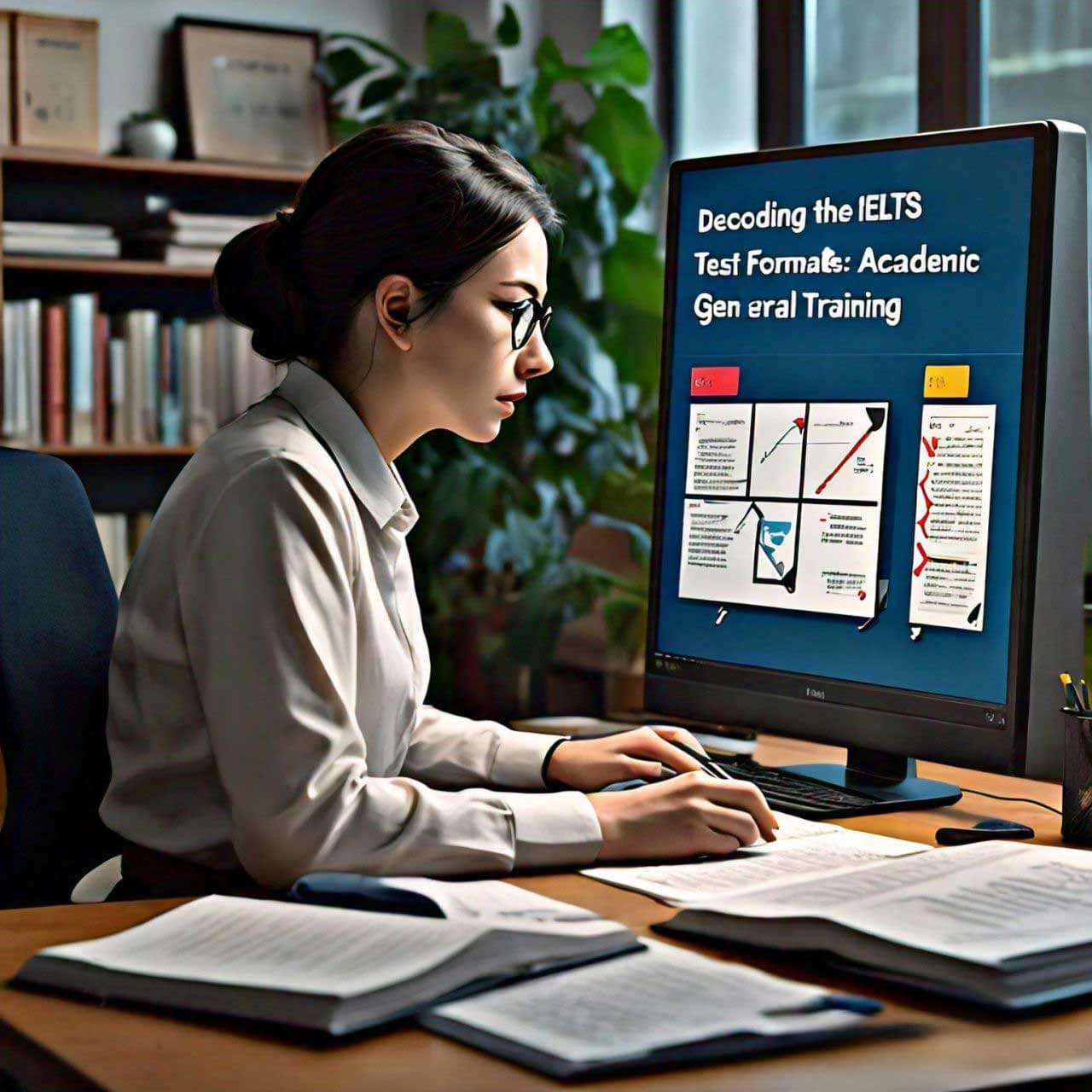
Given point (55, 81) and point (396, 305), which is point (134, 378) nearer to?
point (55, 81)

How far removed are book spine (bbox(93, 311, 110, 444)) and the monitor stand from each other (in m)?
2.27

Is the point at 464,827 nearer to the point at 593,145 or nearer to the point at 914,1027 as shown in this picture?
the point at 914,1027

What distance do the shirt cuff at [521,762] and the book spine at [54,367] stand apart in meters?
2.18

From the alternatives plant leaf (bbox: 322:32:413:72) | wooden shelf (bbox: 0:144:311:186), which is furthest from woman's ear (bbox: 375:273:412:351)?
plant leaf (bbox: 322:32:413:72)

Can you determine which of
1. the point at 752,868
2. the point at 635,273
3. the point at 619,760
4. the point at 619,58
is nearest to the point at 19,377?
the point at 635,273

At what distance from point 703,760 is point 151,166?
2.48 m

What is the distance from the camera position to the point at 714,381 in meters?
1.69

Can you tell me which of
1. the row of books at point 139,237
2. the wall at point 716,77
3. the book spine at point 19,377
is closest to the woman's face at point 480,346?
the row of books at point 139,237

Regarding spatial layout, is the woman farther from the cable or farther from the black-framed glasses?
the cable

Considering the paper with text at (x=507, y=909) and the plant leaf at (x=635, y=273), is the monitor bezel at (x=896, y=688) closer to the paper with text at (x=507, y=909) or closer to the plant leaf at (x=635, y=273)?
the paper with text at (x=507, y=909)

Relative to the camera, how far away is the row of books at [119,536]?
3537 millimetres

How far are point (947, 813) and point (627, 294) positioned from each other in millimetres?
2220

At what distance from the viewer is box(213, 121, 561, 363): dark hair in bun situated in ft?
4.56

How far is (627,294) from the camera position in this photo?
354 cm
